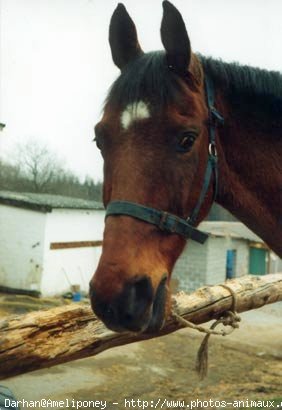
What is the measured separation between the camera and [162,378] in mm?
8773

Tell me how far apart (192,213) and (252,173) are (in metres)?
0.61

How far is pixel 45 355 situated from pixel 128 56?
5.82ft

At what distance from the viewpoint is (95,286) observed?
1852mm

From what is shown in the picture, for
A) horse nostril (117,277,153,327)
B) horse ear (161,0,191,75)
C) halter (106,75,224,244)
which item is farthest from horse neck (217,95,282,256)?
horse nostril (117,277,153,327)

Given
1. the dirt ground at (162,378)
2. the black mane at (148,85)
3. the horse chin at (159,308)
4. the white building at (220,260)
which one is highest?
the black mane at (148,85)

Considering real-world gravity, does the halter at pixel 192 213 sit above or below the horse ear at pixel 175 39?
below

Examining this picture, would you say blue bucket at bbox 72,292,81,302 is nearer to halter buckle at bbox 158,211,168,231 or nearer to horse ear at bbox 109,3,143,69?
horse ear at bbox 109,3,143,69

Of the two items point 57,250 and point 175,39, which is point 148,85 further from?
point 57,250

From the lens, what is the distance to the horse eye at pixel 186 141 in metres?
2.14

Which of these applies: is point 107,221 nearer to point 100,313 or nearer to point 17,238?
point 100,313

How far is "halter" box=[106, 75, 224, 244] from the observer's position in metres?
2.01

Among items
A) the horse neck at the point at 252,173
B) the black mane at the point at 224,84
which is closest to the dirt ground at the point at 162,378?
the horse neck at the point at 252,173

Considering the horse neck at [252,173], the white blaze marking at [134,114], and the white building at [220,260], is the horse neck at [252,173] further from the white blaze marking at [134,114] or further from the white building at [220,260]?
the white building at [220,260]

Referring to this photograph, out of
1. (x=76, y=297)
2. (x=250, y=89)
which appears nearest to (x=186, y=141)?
(x=250, y=89)
